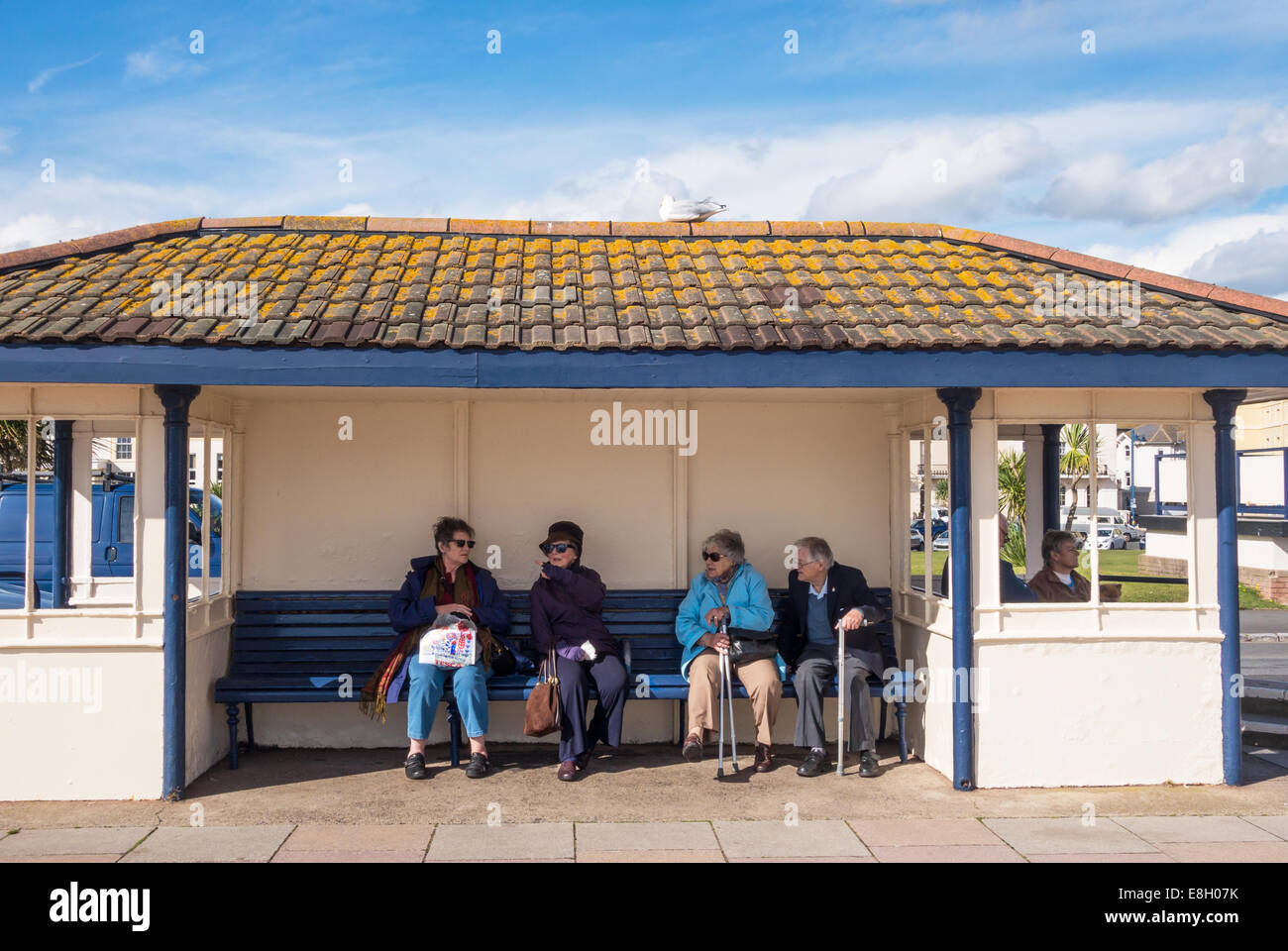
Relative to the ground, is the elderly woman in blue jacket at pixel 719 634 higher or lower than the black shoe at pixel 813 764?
higher

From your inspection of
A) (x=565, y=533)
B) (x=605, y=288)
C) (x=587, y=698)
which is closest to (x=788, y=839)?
(x=587, y=698)

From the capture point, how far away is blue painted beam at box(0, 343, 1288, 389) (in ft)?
16.8

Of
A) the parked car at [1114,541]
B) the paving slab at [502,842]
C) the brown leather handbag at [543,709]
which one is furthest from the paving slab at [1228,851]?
the parked car at [1114,541]

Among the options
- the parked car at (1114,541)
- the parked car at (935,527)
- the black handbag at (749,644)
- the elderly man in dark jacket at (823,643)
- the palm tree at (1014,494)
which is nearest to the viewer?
the elderly man in dark jacket at (823,643)

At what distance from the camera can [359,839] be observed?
492cm

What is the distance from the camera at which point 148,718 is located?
5516 millimetres

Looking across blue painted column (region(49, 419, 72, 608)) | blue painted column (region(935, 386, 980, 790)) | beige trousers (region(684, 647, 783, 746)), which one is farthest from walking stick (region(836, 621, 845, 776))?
blue painted column (region(49, 419, 72, 608))

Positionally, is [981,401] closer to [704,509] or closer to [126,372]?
[704,509]

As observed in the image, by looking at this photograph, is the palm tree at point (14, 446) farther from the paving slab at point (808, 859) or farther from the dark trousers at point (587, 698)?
the paving slab at point (808, 859)

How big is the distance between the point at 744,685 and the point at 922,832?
4.98 feet

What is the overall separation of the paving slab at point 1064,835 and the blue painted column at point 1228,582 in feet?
3.82

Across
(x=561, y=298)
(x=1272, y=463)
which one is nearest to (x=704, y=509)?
(x=561, y=298)

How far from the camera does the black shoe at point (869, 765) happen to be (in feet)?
19.7

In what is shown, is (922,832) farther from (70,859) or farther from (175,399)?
(175,399)
